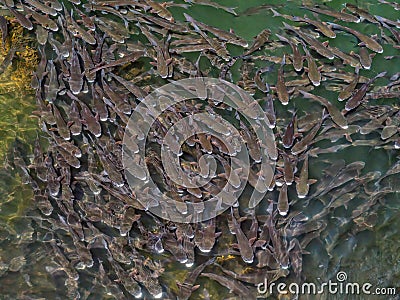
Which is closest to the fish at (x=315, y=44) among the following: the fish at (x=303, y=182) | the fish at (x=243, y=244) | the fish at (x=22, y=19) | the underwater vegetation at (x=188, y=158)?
the underwater vegetation at (x=188, y=158)

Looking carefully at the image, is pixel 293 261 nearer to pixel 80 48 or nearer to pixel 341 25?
pixel 341 25

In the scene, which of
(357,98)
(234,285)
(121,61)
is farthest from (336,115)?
(121,61)

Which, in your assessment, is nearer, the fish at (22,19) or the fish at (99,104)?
the fish at (99,104)

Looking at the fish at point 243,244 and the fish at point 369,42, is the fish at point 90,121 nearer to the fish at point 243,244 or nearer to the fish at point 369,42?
the fish at point 243,244

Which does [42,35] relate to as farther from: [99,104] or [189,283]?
[189,283]

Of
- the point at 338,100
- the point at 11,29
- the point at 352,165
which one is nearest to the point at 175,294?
the point at 352,165

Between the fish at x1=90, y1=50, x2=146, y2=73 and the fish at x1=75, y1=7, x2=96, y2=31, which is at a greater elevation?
the fish at x1=75, y1=7, x2=96, y2=31

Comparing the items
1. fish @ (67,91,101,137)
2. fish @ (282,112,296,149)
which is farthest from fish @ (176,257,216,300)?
fish @ (67,91,101,137)

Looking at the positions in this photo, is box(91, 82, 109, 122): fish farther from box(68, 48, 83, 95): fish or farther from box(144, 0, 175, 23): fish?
box(144, 0, 175, 23): fish
